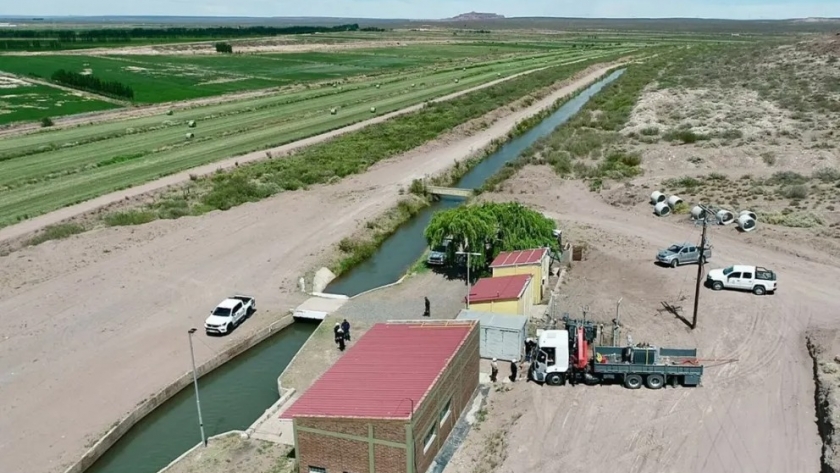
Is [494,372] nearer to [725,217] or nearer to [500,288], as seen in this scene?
[500,288]

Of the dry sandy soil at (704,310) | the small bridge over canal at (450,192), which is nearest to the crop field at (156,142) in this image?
the small bridge over canal at (450,192)

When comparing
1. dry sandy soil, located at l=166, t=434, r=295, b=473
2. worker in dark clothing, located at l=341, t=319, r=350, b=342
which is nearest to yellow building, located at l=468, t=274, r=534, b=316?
worker in dark clothing, located at l=341, t=319, r=350, b=342

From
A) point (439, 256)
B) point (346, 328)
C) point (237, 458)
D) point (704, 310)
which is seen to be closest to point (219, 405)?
point (237, 458)

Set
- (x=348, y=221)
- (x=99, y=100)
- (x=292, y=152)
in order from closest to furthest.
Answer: (x=348, y=221) < (x=292, y=152) < (x=99, y=100)

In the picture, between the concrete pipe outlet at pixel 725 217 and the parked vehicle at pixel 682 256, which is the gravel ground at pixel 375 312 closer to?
the parked vehicle at pixel 682 256

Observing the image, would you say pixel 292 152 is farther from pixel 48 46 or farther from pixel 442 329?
pixel 48 46

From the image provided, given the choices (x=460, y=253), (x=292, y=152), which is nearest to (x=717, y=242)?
(x=460, y=253)
